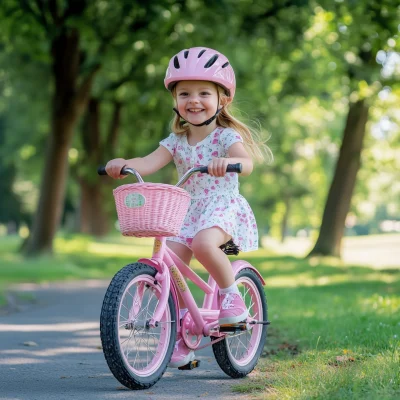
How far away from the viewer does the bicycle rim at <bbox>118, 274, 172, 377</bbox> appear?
197 inches

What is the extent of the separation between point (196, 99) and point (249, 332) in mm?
1644

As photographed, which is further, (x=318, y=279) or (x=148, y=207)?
(x=318, y=279)

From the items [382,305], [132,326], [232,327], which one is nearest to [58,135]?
[382,305]

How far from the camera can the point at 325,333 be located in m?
7.45

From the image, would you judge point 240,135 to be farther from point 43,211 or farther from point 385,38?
point 43,211

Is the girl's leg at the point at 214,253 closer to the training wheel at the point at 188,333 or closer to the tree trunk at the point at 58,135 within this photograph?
the training wheel at the point at 188,333

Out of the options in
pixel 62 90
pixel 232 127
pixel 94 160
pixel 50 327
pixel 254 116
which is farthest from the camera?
pixel 94 160

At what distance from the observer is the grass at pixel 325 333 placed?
4660 mm

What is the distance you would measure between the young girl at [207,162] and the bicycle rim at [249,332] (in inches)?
17.5

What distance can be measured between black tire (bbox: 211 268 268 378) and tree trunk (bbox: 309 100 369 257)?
1696 cm

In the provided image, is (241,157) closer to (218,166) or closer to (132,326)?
(218,166)

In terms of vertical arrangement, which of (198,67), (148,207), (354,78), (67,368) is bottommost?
(67,368)

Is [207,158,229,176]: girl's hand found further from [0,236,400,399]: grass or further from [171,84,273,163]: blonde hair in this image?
[0,236,400,399]: grass

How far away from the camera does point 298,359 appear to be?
5.98 meters
